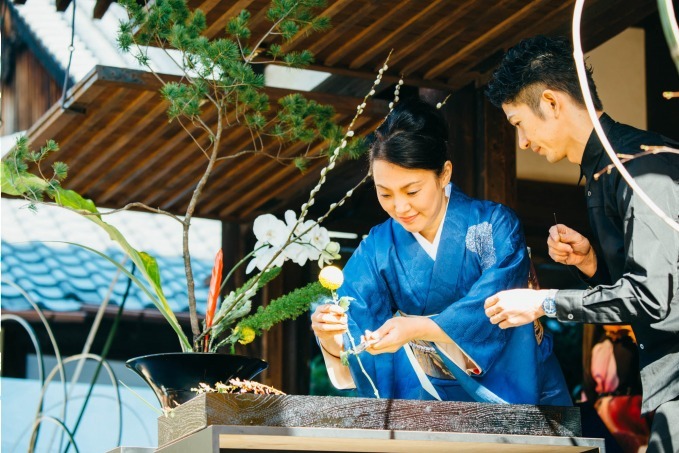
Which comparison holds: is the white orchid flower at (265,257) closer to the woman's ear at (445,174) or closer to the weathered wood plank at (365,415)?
the woman's ear at (445,174)

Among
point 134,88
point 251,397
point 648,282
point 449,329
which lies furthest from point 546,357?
point 134,88

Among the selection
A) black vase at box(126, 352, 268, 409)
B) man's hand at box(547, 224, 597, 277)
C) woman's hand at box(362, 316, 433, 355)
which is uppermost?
man's hand at box(547, 224, 597, 277)

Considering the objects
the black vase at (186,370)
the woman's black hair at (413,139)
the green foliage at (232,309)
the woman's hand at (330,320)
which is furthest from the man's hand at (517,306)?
the green foliage at (232,309)

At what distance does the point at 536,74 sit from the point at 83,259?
522cm

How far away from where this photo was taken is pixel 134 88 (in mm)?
4809

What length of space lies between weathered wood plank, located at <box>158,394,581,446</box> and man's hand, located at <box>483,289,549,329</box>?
0.79ft

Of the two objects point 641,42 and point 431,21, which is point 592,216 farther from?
point 641,42

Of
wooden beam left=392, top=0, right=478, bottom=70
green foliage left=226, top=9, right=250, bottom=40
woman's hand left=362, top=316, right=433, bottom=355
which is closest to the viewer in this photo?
woman's hand left=362, top=316, right=433, bottom=355

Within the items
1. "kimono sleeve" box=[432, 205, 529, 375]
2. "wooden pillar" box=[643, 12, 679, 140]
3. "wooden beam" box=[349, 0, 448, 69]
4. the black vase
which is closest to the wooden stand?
the black vase

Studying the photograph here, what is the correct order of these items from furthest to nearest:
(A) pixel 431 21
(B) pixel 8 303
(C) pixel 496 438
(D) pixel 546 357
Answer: (B) pixel 8 303
(A) pixel 431 21
(D) pixel 546 357
(C) pixel 496 438

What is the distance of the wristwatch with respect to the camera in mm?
2818

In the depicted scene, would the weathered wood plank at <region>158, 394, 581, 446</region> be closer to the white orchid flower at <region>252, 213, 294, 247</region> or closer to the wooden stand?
the wooden stand

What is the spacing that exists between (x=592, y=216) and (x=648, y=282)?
0.49 meters

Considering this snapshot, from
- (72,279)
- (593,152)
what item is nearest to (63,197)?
(593,152)
